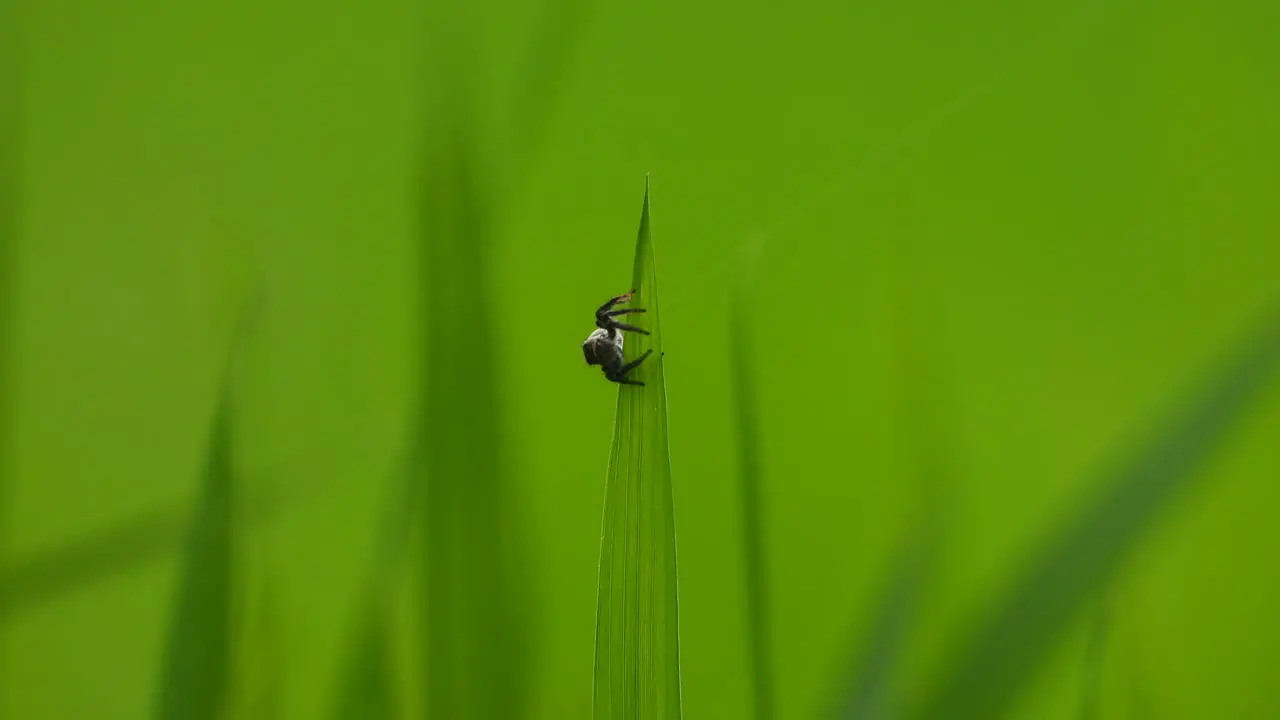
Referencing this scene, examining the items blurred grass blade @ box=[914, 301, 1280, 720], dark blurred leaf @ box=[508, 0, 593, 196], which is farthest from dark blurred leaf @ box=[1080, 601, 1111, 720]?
dark blurred leaf @ box=[508, 0, 593, 196]

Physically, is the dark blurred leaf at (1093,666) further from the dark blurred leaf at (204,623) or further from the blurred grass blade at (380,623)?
the dark blurred leaf at (204,623)

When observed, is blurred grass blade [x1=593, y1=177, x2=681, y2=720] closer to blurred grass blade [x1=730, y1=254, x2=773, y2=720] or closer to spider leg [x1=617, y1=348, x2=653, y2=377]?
spider leg [x1=617, y1=348, x2=653, y2=377]

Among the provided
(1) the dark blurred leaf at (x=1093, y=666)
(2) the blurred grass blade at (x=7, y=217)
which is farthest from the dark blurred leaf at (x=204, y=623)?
(1) the dark blurred leaf at (x=1093, y=666)

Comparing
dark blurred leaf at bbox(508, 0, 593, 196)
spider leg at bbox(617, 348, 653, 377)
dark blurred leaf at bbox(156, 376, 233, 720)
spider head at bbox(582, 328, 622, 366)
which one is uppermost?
dark blurred leaf at bbox(508, 0, 593, 196)

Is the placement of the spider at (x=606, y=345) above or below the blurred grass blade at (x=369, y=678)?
above

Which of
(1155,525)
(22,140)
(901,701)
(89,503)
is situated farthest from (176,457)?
(1155,525)
